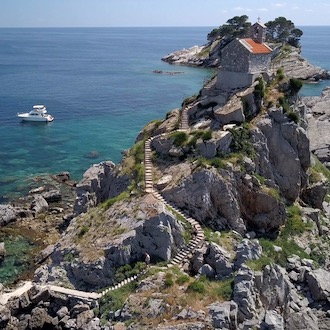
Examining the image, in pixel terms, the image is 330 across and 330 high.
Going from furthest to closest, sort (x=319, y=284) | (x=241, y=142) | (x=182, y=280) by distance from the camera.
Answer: (x=241, y=142) < (x=319, y=284) < (x=182, y=280)

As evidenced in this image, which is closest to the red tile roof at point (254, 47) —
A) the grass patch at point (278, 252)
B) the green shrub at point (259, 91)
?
the green shrub at point (259, 91)

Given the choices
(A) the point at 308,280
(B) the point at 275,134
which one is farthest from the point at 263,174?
(A) the point at 308,280

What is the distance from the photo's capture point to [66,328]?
31984 mm

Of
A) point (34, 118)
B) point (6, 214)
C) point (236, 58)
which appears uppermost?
point (236, 58)

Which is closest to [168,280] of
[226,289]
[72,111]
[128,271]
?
[226,289]

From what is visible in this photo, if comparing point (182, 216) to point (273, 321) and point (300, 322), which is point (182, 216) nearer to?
point (300, 322)

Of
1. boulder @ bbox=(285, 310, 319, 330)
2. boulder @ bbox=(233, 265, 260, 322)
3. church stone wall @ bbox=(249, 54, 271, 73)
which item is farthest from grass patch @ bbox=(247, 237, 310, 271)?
church stone wall @ bbox=(249, 54, 271, 73)

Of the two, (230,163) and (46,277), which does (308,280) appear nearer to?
Answer: (230,163)

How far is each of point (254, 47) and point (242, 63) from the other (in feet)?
8.60

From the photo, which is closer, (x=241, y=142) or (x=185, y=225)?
(x=185, y=225)

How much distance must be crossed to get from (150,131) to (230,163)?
13622 mm

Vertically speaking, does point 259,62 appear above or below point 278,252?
above

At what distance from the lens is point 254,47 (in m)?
51.6

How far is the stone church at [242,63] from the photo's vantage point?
50.4m
